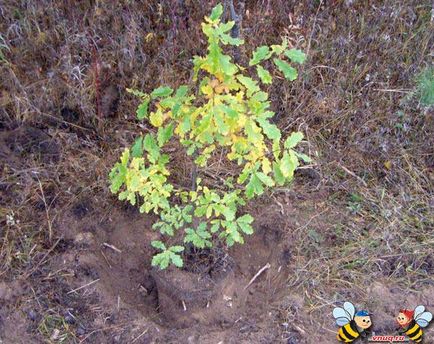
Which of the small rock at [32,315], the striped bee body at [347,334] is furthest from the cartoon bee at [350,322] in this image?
the small rock at [32,315]

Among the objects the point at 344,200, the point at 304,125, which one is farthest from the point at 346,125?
the point at 344,200

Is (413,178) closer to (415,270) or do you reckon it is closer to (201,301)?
(415,270)

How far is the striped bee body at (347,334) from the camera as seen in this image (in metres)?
2.34

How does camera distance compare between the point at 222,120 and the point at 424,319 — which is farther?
the point at 424,319

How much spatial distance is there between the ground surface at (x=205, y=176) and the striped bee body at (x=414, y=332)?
2.6 inches

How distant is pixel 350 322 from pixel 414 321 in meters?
0.30

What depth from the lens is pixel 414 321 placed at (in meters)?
2.42

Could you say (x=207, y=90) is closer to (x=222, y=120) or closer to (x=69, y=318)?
(x=222, y=120)

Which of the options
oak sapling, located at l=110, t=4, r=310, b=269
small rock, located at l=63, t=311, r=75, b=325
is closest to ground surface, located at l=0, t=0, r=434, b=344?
small rock, located at l=63, t=311, r=75, b=325

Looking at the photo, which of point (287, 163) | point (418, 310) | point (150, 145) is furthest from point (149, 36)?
point (418, 310)

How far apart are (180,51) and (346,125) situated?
1.13 metres

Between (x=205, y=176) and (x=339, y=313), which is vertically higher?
(x=205, y=176)

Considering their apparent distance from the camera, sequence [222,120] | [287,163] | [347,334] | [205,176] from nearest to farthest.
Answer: [222,120] < [287,163] < [347,334] < [205,176]

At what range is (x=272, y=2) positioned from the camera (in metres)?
3.16
